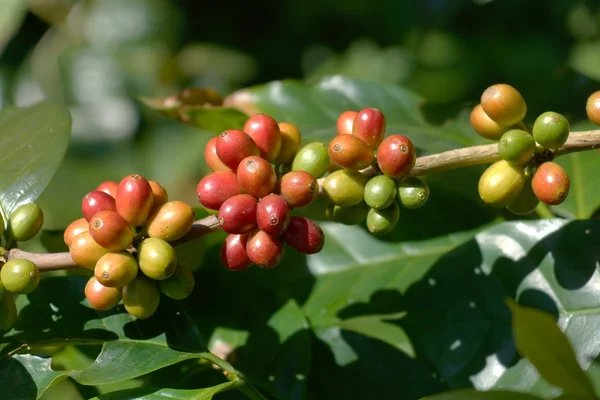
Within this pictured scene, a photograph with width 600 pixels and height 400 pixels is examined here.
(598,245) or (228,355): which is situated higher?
(598,245)

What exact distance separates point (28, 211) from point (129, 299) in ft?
1.05

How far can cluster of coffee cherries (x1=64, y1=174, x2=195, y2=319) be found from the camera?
143 cm

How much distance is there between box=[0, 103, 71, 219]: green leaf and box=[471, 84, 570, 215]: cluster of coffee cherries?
1.07m

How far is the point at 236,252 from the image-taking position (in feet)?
5.16

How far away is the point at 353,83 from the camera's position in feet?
8.07

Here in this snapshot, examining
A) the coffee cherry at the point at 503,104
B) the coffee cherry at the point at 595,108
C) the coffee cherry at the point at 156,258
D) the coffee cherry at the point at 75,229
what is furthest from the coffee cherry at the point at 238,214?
the coffee cherry at the point at 595,108

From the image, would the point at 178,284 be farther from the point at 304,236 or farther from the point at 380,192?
the point at 380,192

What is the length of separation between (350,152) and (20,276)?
73 centimetres

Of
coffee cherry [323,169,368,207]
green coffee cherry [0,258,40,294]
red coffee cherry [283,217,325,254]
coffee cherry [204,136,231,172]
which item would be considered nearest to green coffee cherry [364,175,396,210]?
coffee cherry [323,169,368,207]

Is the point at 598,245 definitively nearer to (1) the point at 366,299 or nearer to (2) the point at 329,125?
(1) the point at 366,299

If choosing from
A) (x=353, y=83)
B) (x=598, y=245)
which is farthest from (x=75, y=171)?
(x=598, y=245)

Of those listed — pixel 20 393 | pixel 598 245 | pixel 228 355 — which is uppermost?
pixel 598 245

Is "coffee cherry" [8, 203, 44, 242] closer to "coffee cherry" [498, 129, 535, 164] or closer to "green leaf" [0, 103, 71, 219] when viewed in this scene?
"green leaf" [0, 103, 71, 219]

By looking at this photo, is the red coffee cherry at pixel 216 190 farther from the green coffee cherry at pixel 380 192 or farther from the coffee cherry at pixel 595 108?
the coffee cherry at pixel 595 108
